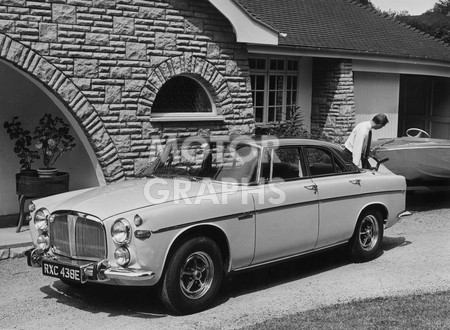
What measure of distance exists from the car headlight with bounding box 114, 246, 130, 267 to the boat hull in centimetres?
743

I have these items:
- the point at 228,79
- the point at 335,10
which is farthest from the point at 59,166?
the point at 335,10

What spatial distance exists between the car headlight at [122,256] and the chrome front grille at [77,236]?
175 millimetres

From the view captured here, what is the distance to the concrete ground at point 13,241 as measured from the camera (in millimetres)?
8555

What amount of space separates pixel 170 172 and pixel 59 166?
4684 mm

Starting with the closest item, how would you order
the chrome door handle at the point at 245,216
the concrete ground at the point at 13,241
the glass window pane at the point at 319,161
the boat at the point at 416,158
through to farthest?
the chrome door handle at the point at 245,216 < the glass window pane at the point at 319,161 < the concrete ground at the point at 13,241 < the boat at the point at 416,158

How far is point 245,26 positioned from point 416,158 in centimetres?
406

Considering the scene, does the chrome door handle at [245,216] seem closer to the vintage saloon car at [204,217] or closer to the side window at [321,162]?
the vintage saloon car at [204,217]

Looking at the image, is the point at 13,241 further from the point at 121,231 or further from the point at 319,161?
the point at 319,161

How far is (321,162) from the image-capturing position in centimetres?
801

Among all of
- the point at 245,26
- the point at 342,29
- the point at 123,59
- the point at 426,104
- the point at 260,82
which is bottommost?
the point at 426,104

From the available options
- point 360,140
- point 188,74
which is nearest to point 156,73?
point 188,74

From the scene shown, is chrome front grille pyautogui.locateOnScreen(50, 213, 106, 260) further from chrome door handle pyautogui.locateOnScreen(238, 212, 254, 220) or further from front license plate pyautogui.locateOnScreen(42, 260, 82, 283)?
chrome door handle pyautogui.locateOnScreen(238, 212, 254, 220)

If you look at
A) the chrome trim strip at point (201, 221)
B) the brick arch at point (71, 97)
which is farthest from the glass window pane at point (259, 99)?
the chrome trim strip at point (201, 221)

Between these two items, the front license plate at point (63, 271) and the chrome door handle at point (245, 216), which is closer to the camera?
the front license plate at point (63, 271)
